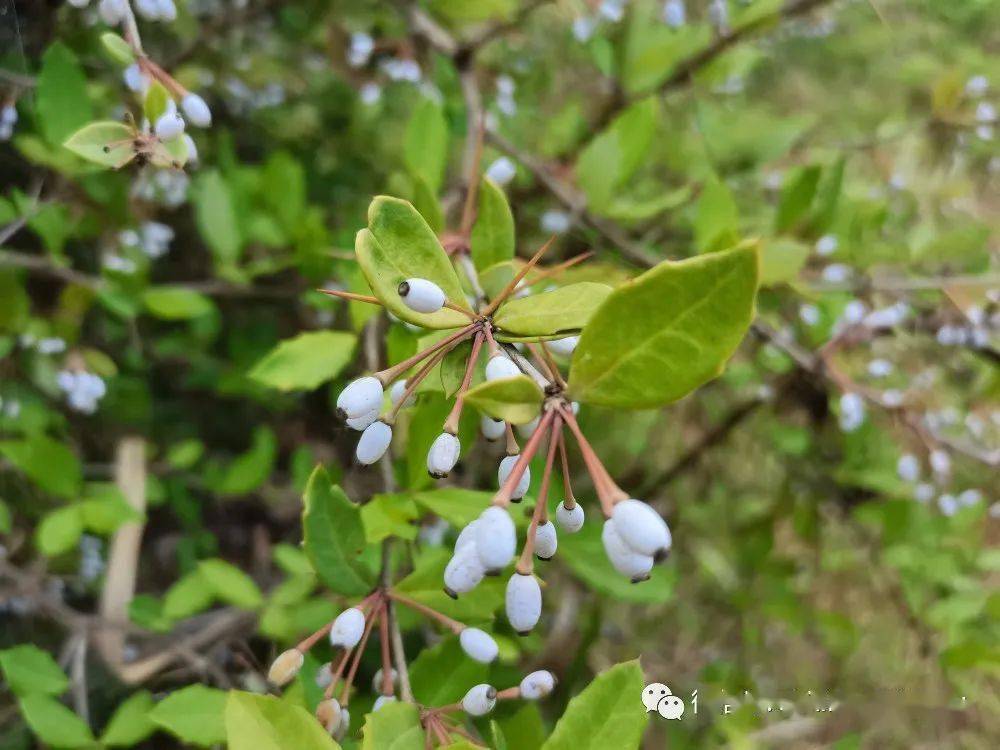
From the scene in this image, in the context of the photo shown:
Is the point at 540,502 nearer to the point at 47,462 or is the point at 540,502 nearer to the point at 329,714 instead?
the point at 329,714

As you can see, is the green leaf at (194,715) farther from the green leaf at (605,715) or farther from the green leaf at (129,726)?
the green leaf at (605,715)

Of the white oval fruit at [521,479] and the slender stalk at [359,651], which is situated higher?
the white oval fruit at [521,479]

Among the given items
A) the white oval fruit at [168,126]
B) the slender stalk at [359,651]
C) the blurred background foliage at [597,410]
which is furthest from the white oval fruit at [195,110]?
the slender stalk at [359,651]

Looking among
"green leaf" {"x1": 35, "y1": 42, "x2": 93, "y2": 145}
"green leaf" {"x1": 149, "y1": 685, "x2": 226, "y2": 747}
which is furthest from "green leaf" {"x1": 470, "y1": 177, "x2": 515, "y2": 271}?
"green leaf" {"x1": 35, "y1": 42, "x2": 93, "y2": 145}

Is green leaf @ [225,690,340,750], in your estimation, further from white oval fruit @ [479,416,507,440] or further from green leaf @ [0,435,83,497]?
green leaf @ [0,435,83,497]

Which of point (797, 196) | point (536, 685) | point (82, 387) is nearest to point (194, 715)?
point (536, 685)

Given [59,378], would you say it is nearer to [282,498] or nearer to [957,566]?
[282,498]
